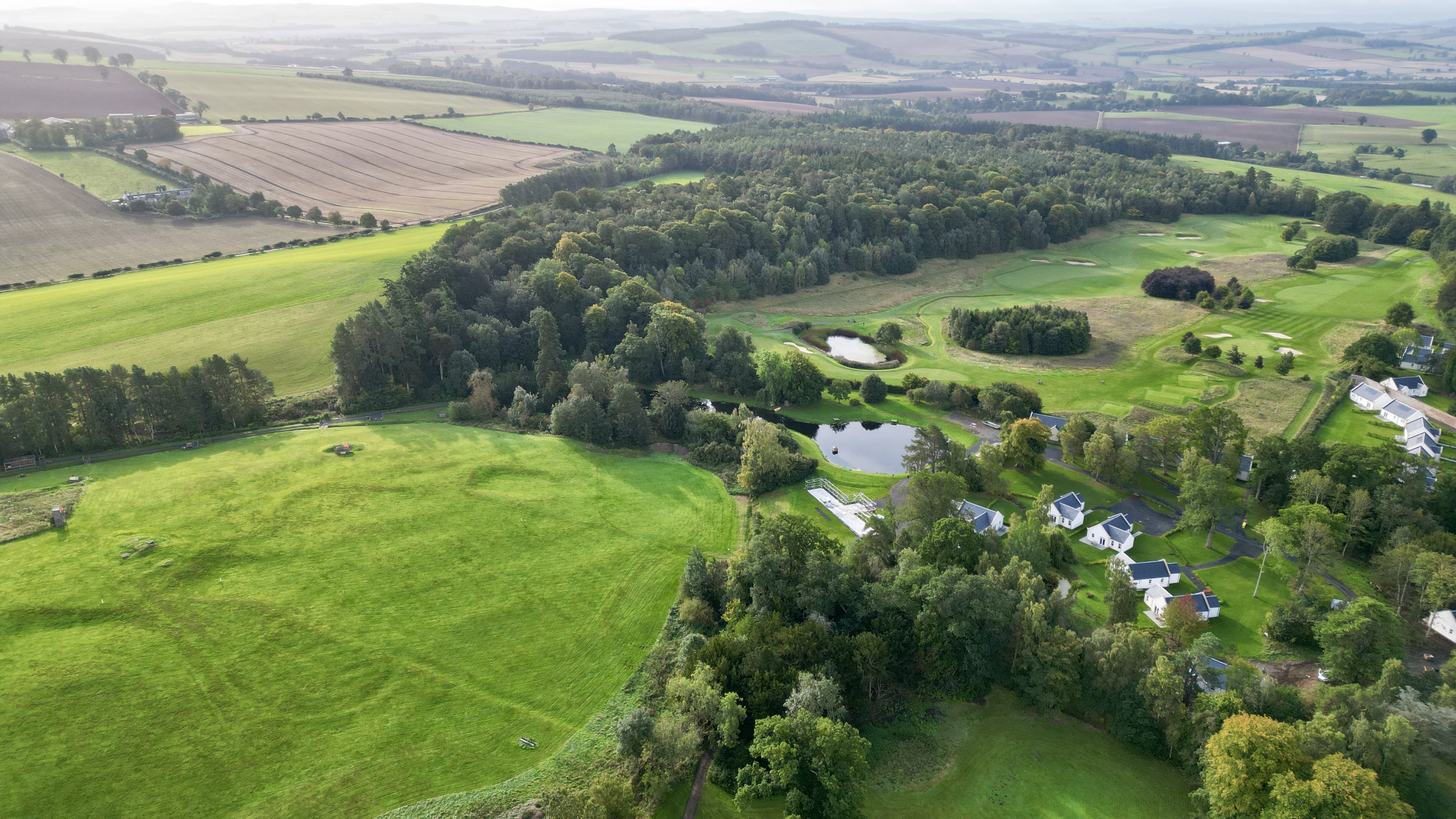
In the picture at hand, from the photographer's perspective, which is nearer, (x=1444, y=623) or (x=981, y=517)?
(x=1444, y=623)

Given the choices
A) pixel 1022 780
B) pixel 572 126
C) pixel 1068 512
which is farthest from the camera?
pixel 572 126

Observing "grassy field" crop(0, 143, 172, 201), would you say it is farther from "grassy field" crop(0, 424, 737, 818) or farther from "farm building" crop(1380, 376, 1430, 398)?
"farm building" crop(1380, 376, 1430, 398)

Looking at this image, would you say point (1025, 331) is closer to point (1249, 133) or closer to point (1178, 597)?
point (1178, 597)

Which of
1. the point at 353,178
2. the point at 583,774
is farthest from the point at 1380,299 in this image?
the point at 353,178

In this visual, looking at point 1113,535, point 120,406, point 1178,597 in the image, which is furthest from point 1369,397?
point 120,406

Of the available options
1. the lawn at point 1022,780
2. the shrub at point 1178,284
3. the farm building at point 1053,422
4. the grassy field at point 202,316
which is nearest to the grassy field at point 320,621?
the lawn at point 1022,780

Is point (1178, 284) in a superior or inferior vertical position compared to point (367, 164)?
inferior

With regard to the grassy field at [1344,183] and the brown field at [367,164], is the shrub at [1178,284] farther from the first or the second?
the brown field at [367,164]
